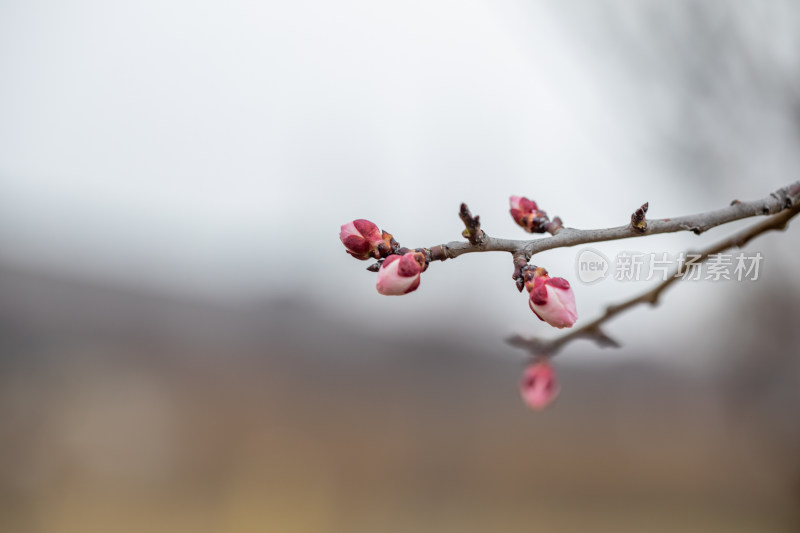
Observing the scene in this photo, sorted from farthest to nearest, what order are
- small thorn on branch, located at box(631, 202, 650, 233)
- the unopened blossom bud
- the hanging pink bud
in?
the hanging pink bud
the unopened blossom bud
small thorn on branch, located at box(631, 202, 650, 233)

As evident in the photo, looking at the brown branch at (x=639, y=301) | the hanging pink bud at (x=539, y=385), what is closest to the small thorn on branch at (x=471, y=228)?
→ the brown branch at (x=639, y=301)

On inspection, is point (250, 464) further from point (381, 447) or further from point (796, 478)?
point (796, 478)

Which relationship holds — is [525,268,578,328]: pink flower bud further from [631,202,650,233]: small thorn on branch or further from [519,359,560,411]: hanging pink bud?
[519,359,560,411]: hanging pink bud

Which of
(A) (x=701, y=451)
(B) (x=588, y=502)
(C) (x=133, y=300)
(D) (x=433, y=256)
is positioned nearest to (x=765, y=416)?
(D) (x=433, y=256)

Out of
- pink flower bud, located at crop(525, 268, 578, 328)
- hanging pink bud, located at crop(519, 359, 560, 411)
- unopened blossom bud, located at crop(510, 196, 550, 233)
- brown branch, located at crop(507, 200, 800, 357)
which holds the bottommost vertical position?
hanging pink bud, located at crop(519, 359, 560, 411)

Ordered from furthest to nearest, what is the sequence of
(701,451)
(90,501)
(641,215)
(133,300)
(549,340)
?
(133,300) → (701,451) → (90,501) → (549,340) → (641,215)

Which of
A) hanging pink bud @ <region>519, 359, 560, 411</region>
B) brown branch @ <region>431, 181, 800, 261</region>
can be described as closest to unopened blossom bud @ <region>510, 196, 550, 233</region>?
brown branch @ <region>431, 181, 800, 261</region>
